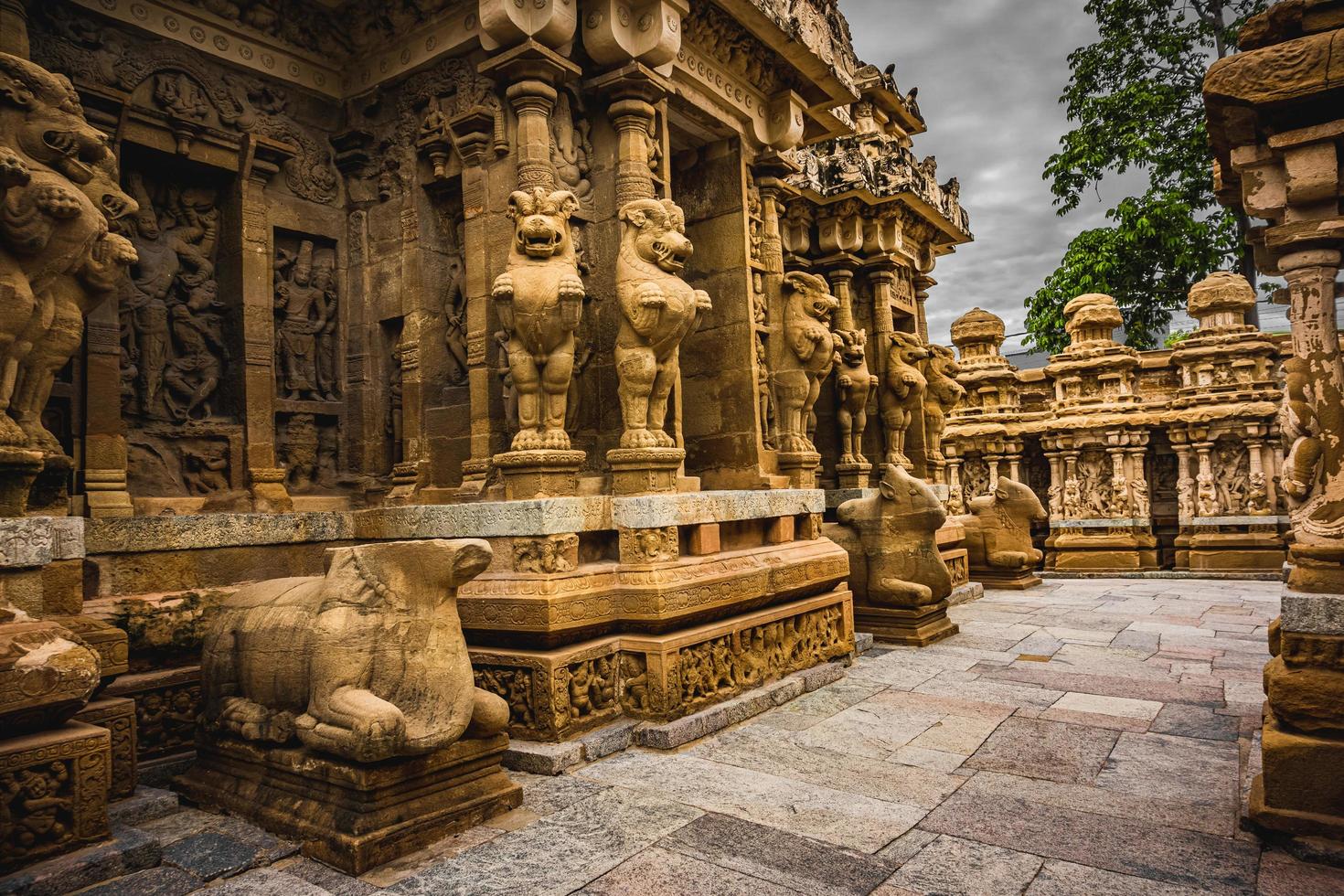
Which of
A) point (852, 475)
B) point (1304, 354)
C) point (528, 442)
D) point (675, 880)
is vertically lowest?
point (675, 880)

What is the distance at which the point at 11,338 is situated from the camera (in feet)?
12.3

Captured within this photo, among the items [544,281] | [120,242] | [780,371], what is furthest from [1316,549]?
[120,242]

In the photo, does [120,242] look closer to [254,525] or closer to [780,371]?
[254,525]

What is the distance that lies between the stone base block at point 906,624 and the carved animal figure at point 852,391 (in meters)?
2.50

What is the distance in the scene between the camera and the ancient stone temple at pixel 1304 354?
3361 mm

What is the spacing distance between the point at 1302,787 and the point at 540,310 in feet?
14.6

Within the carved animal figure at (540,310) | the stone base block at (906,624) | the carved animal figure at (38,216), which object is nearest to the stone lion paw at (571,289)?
the carved animal figure at (540,310)

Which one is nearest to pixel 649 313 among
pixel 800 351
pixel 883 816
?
pixel 800 351

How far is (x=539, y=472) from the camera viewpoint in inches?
206

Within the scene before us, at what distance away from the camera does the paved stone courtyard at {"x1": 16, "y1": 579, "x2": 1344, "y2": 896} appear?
3.16 metres

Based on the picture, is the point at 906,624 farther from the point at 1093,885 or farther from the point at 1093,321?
the point at 1093,321

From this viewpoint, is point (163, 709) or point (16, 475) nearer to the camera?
point (16, 475)

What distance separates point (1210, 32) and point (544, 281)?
20523 millimetres

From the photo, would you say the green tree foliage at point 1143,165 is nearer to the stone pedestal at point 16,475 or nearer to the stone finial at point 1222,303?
the stone finial at point 1222,303
